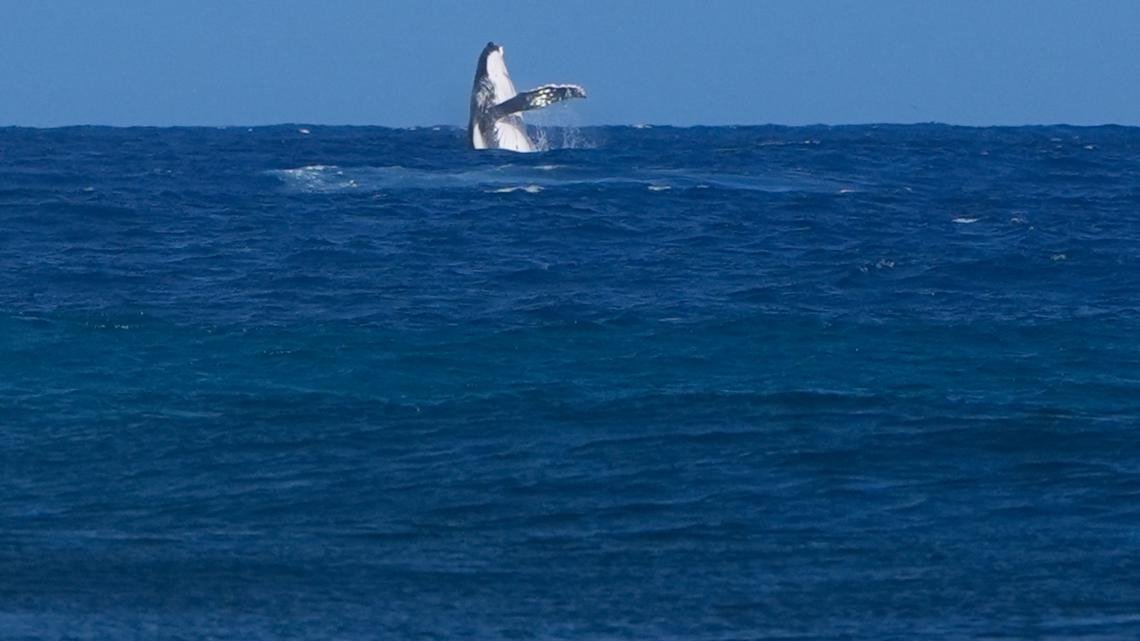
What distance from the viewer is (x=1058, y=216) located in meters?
32.8

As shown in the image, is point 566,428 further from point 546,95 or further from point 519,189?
point 546,95

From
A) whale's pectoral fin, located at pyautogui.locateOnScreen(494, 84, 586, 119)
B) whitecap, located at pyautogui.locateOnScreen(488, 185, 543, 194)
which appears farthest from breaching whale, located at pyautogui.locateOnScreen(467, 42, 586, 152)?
whitecap, located at pyautogui.locateOnScreen(488, 185, 543, 194)

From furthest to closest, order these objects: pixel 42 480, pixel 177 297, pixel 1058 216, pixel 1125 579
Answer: pixel 1058 216, pixel 177 297, pixel 42 480, pixel 1125 579

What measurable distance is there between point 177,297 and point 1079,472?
11845 millimetres

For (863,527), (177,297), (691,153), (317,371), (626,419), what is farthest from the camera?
(691,153)

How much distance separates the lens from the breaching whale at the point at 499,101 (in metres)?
40.3

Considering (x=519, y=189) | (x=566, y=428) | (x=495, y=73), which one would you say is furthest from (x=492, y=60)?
(x=566, y=428)

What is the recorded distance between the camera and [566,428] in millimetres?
14680

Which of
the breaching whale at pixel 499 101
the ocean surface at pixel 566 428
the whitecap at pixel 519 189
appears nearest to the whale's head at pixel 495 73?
the breaching whale at pixel 499 101

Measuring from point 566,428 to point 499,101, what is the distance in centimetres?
2958

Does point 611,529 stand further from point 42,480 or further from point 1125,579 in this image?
point 42,480

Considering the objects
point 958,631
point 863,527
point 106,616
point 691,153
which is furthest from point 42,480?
point 691,153

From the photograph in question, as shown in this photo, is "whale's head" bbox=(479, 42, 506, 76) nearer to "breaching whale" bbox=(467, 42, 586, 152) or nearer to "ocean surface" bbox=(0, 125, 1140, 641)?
"breaching whale" bbox=(467, 42, 586, 152)

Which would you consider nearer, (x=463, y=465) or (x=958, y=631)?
(x=958, y=631)
